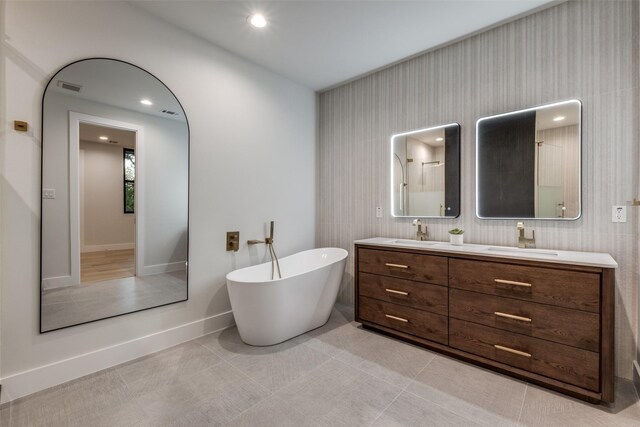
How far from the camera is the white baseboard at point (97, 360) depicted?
1691mm

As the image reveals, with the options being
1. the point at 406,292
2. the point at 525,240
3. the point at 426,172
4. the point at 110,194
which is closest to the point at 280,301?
the point at 406,292

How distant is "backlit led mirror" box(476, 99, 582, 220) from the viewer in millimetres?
2023

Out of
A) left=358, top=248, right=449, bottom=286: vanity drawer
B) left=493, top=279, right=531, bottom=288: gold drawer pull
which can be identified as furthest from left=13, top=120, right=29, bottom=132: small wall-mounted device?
left=493, top=279, right=531, bottom=288: gold drawer pull

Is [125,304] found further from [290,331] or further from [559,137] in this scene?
[559,137]

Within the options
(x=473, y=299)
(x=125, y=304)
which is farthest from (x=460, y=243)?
(x=125, y=304)

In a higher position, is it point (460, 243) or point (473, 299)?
point (460, 243)

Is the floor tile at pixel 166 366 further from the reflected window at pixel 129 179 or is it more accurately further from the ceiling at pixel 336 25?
the ceiling at pixel 336 25

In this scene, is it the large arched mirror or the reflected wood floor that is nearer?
the large arched mirror

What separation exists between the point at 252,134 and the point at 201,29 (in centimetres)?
97

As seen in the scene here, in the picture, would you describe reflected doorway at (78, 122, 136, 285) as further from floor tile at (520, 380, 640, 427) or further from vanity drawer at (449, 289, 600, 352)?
floor tile at (520, 380, 640, 427)

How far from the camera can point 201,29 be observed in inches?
95.1

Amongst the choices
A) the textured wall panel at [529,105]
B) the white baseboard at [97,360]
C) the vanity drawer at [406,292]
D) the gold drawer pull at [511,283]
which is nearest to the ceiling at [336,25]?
the textured wall panel at [529,105]

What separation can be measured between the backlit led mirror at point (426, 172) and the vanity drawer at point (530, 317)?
2.73 ft

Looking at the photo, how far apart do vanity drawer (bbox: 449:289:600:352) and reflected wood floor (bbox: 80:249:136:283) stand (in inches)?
99.8
